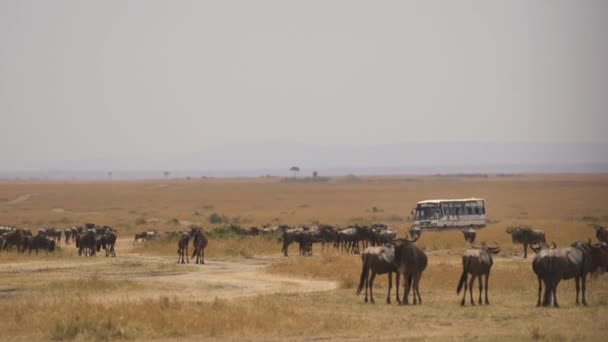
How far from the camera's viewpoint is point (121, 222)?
8388cm

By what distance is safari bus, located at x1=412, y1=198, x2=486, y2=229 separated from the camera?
57.8 metres

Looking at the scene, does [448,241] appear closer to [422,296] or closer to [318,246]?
[318,246]

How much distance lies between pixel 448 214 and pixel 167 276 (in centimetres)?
2719

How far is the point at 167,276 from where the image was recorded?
114ft

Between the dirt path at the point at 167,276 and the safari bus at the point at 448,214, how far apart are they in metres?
Result: 15.3

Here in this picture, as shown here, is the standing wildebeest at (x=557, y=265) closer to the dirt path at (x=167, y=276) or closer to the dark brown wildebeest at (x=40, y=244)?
the dirt path at (x=167, y=276)

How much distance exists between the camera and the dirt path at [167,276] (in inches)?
1133

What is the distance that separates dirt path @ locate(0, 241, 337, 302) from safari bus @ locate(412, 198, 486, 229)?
1525 centimetres

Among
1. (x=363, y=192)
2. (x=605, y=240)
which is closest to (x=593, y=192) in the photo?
(x=363, y=192)

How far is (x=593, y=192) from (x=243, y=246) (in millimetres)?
90775

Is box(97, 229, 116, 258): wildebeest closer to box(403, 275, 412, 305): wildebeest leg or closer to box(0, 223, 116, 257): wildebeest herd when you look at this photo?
box(0, 223, 116, 257): wildebeest herd

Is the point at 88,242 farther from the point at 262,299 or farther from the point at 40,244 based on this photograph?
the point at 262,299

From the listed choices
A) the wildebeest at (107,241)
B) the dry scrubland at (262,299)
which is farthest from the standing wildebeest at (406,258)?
the wildebeest at (107,241)

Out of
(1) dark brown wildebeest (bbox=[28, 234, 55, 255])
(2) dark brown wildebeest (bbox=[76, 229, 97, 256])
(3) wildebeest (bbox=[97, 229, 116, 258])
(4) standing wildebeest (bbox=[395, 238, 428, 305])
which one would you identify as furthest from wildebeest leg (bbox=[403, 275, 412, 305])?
(1) dark brown wildebeest (bbox=[28, 234, 55, 255])
